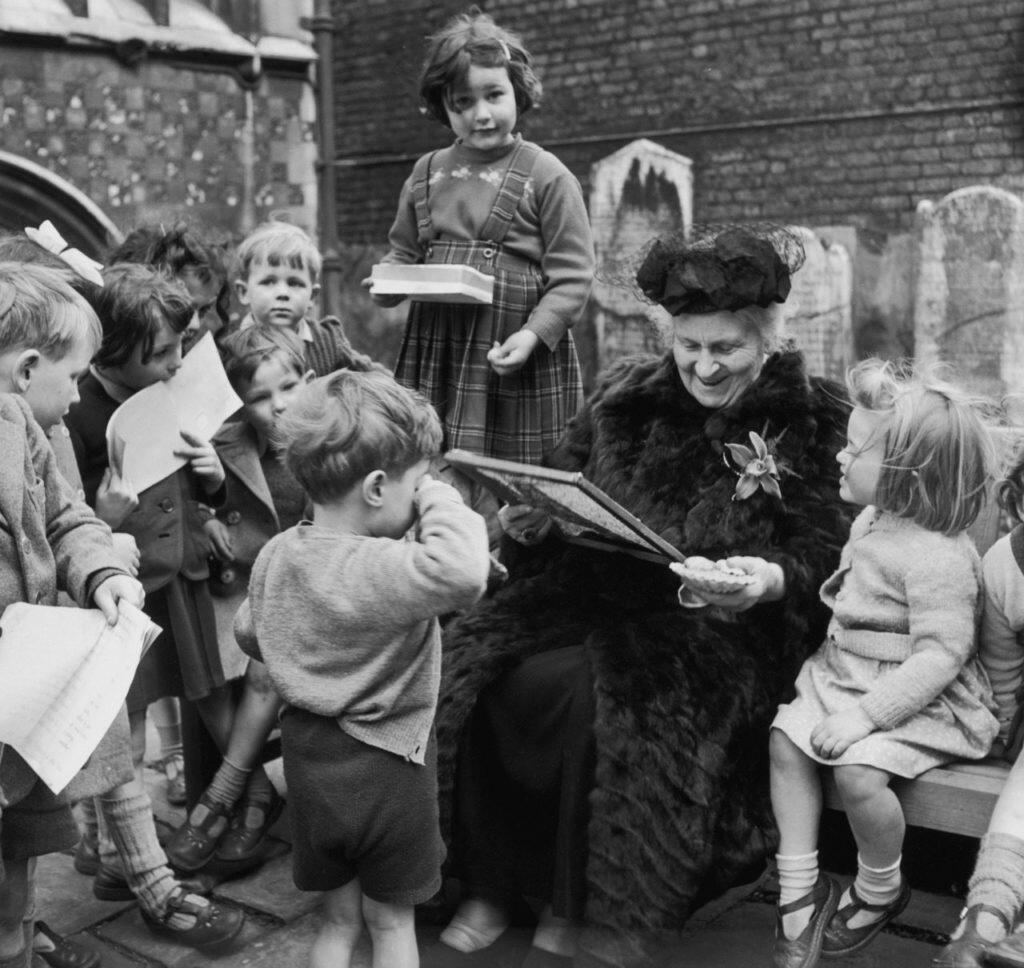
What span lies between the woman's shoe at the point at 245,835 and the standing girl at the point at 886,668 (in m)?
1.44

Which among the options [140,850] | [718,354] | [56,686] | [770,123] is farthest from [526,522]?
[770,123]

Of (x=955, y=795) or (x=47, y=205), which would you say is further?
(x=47, y=205)

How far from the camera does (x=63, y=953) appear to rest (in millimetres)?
3010

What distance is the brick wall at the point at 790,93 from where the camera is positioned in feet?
30.4

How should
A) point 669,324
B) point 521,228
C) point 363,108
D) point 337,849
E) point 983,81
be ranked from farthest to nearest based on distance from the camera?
point 363,108
point 983,81
point 521,228
point 669,324
point 337,849

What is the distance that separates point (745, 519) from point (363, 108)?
994cm

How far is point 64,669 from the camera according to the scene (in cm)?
240

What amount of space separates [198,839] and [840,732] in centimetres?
173

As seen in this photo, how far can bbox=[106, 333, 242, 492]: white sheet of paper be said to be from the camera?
3279 millimetres

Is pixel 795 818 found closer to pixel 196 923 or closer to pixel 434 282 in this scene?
pixel 196 923

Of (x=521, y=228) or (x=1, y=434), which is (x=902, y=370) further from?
(x=1, y=434)

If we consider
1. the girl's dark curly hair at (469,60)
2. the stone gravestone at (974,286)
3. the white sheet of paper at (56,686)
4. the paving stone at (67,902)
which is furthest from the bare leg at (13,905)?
the stone gravestone at (974,286)

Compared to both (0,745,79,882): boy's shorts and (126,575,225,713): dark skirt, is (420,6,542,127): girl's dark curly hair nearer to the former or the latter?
(126,575,225,713): dark skirt

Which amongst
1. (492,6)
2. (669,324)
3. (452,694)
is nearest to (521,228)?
(669,324)
